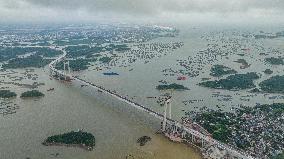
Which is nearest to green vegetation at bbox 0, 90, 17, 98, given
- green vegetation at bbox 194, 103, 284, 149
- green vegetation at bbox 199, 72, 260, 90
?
green vegetation at bbox 194, 103, 284, 149

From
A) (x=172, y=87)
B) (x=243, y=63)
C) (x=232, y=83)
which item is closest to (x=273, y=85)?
(x=232, y=83)

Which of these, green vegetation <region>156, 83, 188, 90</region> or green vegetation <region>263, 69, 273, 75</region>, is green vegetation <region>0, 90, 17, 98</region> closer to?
green vegetation <region>156, 83, 188, 90</region>

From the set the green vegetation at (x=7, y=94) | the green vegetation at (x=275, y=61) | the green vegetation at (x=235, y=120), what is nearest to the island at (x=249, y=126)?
the green vegetation at (x=235, y=120)

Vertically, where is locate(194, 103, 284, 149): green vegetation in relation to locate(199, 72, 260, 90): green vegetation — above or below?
below

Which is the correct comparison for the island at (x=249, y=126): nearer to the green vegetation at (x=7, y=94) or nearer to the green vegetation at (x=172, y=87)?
the green vegetation at (x=172, y=87)

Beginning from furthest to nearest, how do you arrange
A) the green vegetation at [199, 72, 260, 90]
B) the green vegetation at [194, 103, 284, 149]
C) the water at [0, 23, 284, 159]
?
the green vegetation at [199, 72, 260, 90], the green vegetation at [194, 103, 284, 149], the water at [0, 23, 284, 159]

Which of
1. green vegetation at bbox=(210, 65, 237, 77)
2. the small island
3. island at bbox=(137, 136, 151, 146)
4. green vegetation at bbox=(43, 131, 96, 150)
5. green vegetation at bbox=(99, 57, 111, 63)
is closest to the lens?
the small island

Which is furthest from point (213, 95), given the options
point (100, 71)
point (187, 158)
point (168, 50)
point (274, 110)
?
point (168, 50)
